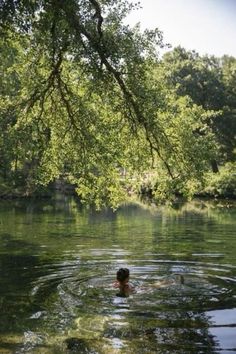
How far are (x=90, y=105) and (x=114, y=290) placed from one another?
23.0 ft

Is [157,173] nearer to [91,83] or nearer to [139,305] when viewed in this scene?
[91,83]

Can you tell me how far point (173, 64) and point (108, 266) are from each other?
77.0m

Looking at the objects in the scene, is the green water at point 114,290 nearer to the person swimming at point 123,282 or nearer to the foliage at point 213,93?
the person swimming at point 123,282

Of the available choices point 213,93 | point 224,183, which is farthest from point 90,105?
point 213,93

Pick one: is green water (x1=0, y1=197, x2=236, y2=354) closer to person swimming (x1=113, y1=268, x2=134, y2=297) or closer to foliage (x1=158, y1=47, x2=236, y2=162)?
person swimming (x1=113, y1=268, x2=134, y2=297)

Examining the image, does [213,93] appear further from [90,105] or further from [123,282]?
[123,282]

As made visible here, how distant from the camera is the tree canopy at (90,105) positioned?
15.2 metres

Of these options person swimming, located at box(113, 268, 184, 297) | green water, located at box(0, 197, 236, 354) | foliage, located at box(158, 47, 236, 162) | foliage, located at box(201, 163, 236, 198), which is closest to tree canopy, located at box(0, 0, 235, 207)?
green water, located at box(0, 197, 236, 354)

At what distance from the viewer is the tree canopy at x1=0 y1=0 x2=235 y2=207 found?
15.2 meters

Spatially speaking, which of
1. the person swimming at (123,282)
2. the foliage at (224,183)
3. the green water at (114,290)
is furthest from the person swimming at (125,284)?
the foliage at (224,183)

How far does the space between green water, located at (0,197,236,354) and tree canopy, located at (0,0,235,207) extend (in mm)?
3577

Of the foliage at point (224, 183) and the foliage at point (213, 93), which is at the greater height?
the foliage at point (213, 93)

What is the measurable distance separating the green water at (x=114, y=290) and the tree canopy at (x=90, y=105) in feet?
11.7

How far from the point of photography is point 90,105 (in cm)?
1933
